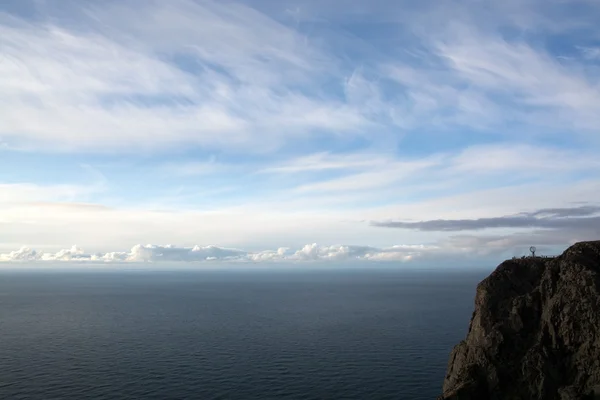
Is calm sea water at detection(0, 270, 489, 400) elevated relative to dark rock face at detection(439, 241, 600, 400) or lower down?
lower down

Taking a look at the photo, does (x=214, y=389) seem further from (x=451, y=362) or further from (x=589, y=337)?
(x=589, y=337)

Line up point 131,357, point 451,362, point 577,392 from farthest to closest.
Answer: point 131,357
point 451,362
point 577,392

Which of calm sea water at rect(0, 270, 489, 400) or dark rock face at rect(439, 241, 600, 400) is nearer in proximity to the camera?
dark rock face at rect(439, 241, 600, 400)

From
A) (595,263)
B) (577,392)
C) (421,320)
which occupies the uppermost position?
(595,263)

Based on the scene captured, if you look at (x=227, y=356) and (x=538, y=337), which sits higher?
(x=538, y=337)

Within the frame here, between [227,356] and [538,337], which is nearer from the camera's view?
[538,337]

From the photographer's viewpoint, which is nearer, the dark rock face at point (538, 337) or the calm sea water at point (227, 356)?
the dark rock face at point (538, 337)

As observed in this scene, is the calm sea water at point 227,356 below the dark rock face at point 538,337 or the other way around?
below

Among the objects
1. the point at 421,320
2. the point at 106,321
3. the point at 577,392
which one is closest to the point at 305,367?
the point at 577,392
